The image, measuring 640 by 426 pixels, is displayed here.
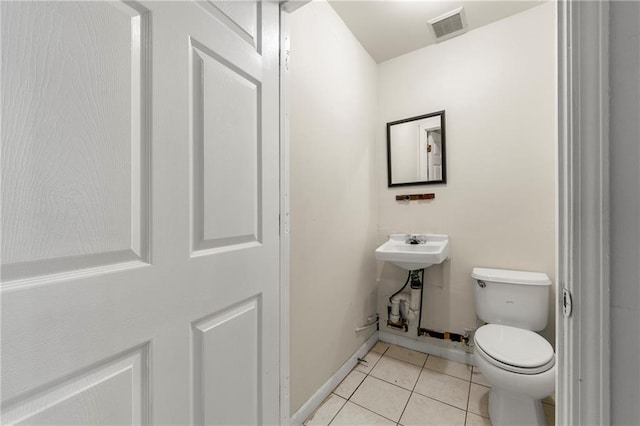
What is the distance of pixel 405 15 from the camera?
1725 mm

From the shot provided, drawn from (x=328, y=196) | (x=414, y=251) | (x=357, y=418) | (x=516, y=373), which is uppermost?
(x=328, y=196)

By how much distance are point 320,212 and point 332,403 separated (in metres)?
1.12

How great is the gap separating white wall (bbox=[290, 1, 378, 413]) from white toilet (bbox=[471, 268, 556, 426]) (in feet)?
2.60

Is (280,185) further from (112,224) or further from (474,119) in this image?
(474,119)

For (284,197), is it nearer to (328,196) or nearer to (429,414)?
(328,196)

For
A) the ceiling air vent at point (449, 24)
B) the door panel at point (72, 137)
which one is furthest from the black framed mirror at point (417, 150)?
the door panel at point (72, 137)

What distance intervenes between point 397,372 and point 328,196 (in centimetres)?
132

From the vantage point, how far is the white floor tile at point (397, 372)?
1.70m

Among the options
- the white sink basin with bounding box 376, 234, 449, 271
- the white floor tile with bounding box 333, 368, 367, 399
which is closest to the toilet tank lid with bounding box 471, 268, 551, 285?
the white sink basin with bounding box 376, 234, 449, 271

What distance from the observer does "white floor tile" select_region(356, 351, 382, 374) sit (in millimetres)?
1844

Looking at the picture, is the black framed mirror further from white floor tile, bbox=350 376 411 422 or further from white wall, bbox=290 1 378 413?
white floor tile, bbox=350 376 411 422

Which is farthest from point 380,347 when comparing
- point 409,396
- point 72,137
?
point 72,137

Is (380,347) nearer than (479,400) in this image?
No

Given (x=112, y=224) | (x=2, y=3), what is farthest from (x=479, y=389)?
(x=2, y=3)
